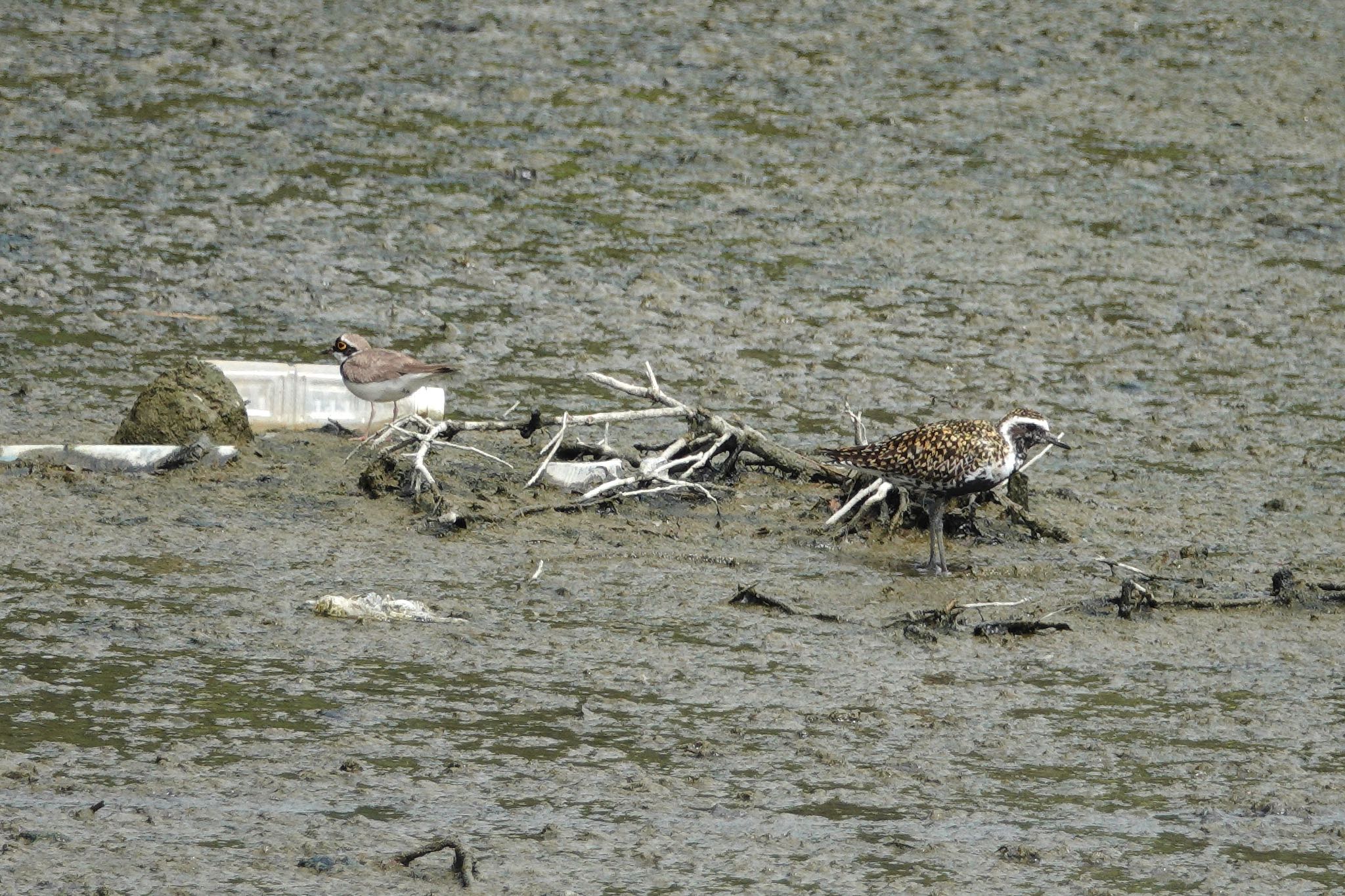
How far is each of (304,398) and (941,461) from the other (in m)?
3.64

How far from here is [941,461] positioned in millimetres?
8281

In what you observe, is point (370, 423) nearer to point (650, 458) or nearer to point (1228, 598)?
point (650, 458)

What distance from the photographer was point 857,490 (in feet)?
29.2

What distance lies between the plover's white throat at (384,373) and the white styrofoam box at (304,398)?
27cm

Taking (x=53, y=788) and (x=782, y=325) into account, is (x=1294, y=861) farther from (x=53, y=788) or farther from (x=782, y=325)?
(x=782, y=325)

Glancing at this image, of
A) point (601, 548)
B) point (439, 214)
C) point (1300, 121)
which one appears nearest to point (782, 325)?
point (439, 214)

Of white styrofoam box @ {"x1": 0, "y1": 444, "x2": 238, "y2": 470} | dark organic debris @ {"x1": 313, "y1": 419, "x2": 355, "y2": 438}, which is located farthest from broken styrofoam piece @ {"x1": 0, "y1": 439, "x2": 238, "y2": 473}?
dark organic debris @ {"x1": 313, "y1": 419, "x2": 355, "y2": 438}

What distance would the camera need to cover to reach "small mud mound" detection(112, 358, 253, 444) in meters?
8.96

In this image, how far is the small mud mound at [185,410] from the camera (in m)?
8.96

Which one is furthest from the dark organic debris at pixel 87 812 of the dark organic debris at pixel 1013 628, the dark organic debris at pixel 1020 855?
the dark organic debris at pixel 1013 628

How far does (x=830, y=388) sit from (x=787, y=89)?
19.0 ft

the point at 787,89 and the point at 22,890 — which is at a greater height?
the point at 787,89

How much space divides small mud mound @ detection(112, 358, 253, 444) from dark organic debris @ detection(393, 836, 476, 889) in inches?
162

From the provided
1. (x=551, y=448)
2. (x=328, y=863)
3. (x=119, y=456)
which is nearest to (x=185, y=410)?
(x=119, y=456)
